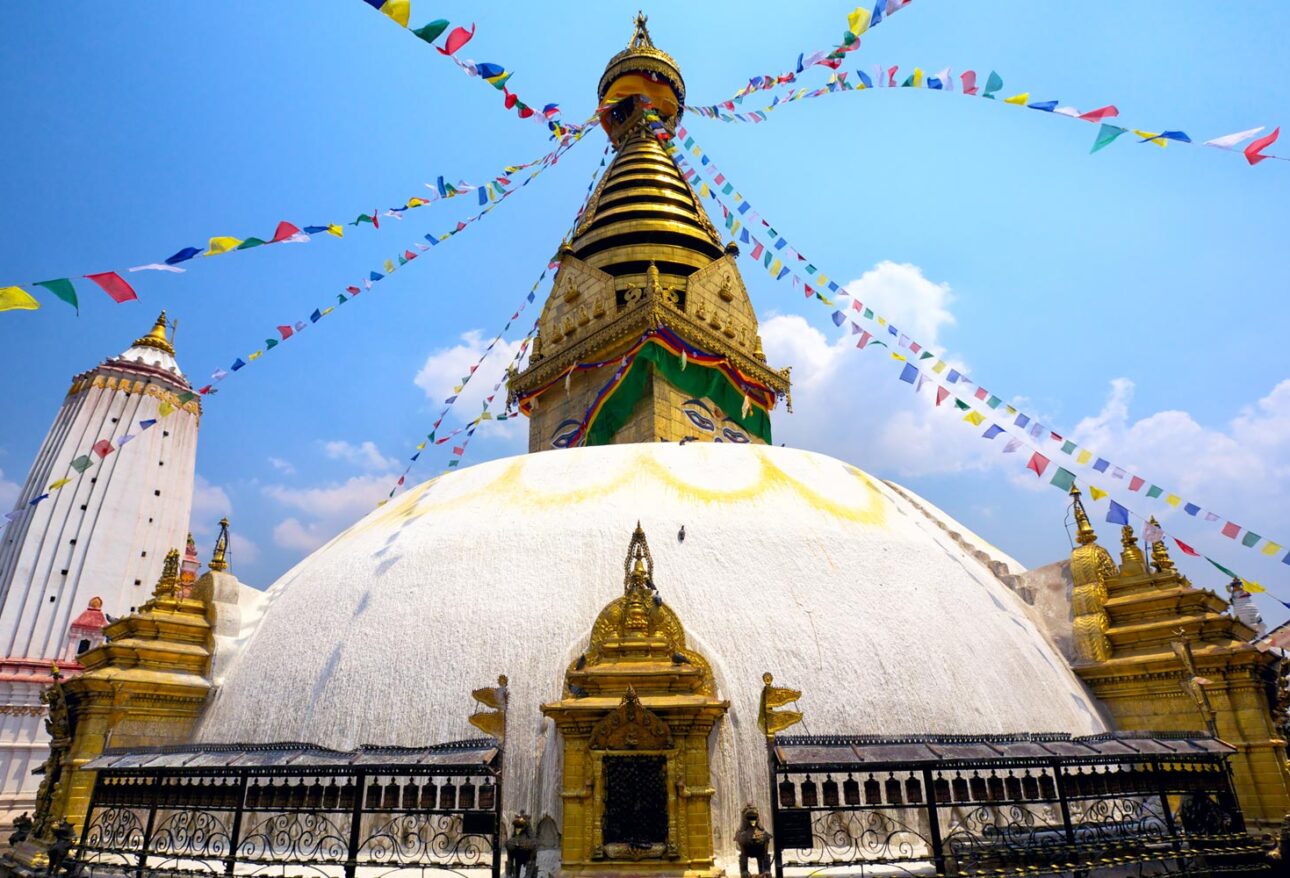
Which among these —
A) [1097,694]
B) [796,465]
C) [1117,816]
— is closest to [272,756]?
[796,465]

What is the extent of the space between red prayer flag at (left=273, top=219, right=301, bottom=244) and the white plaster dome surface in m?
4.17

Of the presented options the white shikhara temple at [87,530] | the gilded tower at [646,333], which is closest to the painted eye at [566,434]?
the gilded tower at [646,333]

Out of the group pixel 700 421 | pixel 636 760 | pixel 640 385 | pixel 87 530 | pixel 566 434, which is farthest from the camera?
pixel 87 530

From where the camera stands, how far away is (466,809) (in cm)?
606

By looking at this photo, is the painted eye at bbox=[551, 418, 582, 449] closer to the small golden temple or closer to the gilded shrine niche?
the small golden temple

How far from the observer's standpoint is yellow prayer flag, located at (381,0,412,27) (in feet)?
28.3

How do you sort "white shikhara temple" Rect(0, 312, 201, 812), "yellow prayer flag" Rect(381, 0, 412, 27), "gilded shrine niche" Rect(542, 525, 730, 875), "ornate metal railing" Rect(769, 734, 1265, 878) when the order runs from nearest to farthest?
1. "ornate metal railing" Rect(769, 734, 1265, 878)
2. "gilded shrine niche" Rect(542, 525, 730, 875)
3. "yellow prayer flag" Rect(381, 0, 412, 27)
4. "white shikhara temple" Rect(0, 312, 201, 812)

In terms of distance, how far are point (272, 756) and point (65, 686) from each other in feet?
14.4

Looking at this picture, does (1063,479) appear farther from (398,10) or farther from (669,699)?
(398,10)

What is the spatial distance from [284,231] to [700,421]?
10563 mm

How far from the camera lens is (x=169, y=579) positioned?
9781mm

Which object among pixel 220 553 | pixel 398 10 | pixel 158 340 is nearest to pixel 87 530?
pixel 158 340

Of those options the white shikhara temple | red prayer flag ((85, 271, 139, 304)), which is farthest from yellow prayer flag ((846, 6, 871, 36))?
the white shikhara temple

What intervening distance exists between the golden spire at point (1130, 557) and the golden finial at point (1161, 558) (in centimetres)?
16
